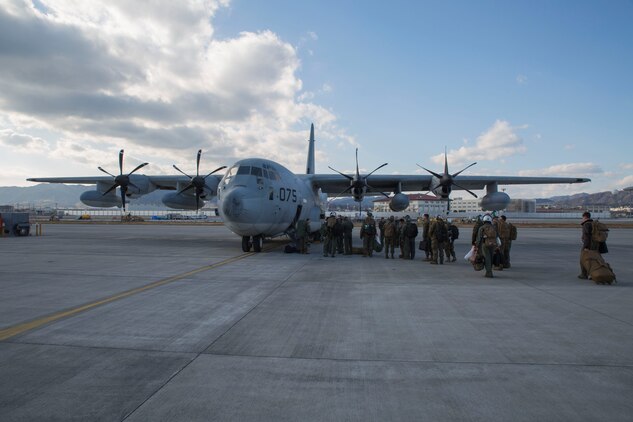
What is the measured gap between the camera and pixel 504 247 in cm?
1227

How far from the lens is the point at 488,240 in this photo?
10.3 m

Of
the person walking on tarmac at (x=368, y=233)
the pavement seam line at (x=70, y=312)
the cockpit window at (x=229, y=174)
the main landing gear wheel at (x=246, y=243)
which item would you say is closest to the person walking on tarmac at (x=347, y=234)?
the person walking on tarmac at (x=368, y=233)

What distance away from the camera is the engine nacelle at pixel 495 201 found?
22.9 m

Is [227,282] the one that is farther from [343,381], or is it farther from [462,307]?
[343,381]

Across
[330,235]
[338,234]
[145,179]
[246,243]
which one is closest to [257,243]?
[246,243]

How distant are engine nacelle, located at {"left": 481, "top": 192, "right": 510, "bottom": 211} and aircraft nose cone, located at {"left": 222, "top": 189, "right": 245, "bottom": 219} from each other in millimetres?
16032

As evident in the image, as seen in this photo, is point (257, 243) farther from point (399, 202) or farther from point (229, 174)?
point (399, 202)

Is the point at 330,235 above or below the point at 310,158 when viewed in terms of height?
below

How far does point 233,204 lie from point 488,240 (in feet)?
28.1

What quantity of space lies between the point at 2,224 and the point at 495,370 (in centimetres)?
3121

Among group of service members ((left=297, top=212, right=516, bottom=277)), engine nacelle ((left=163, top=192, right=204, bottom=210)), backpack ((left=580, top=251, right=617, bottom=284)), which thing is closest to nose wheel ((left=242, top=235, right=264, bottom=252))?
group of service members ((left=297, top=212, right=516, bottom=277))

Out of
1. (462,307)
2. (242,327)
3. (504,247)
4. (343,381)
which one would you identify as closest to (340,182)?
(504,247)

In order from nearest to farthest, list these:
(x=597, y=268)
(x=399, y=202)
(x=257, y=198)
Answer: (x=597, y=268) < (x=257, y=198) < (x=399, y=202)

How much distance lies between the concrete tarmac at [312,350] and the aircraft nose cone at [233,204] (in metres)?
4.84
